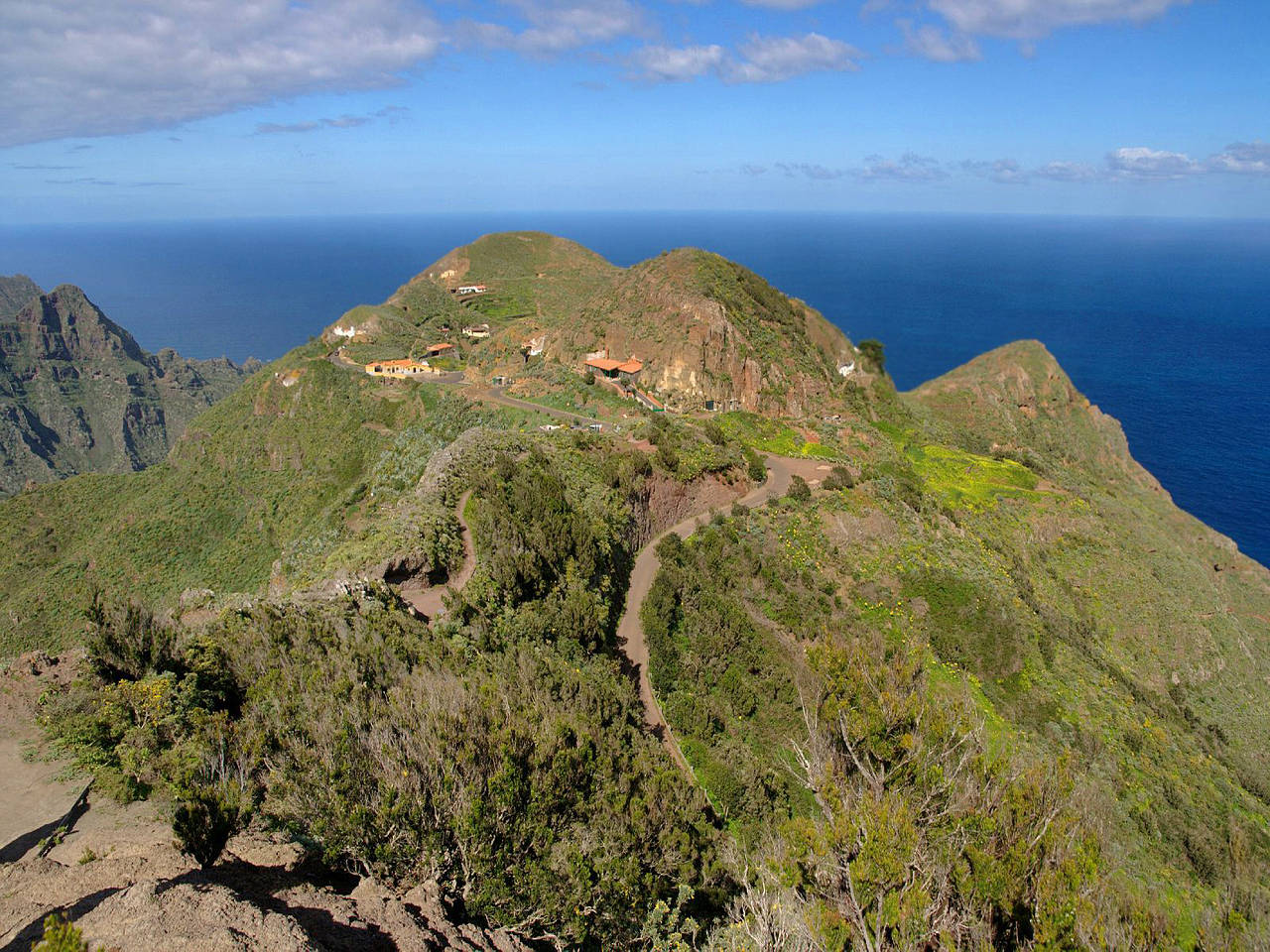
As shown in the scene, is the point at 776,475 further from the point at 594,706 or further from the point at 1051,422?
the point at 1051,422

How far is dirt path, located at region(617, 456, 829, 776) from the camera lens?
19297 mm

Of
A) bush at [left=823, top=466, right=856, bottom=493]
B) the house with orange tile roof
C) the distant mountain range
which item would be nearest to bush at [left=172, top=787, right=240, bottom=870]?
bush at [left=823, top=466, right=856, bottom=493]

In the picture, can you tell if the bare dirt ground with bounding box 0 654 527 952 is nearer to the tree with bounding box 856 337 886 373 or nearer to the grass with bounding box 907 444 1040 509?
the grass with bounding box 907 444 1040 509

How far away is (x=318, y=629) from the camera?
15.3m

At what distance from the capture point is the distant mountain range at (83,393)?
Answer: 104750 millimetres

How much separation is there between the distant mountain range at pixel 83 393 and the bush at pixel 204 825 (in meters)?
118

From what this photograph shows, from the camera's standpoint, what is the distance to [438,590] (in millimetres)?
20281

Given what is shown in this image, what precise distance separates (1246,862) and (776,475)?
2165 cm

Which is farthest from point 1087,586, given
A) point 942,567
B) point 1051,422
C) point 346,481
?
point 346,481

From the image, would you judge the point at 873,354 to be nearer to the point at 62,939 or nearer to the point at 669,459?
the point at 669,459

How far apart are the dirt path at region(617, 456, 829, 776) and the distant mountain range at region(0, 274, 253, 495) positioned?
109 meters

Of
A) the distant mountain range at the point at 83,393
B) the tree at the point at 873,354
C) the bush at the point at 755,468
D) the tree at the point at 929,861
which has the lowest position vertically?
the distant mountain range at the point at 83,393

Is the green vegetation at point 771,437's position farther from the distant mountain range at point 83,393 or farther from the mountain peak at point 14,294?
the mountain peak at point 14,294

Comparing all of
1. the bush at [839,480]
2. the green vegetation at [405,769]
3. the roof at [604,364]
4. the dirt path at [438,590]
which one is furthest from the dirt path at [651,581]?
the roof at [604,364]
